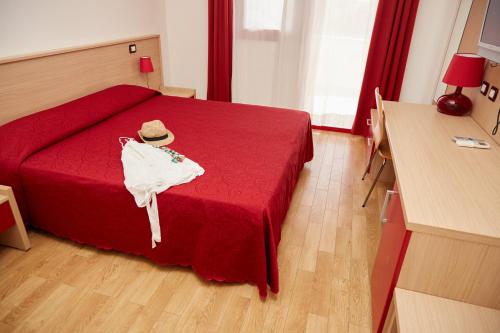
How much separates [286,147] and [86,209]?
130 cm

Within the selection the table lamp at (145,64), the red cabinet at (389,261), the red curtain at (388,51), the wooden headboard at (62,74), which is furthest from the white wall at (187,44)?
the red cabinet at (389,261)

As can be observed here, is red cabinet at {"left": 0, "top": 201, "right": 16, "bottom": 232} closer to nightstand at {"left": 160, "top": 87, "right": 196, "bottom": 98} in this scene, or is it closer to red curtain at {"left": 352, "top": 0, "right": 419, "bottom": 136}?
nightstand at {"left": 160, "top": 87, "right": 196, "bottom": 98}

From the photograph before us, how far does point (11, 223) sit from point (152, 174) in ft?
2.80

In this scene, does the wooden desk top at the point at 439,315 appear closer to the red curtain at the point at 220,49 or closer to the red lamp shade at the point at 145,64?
the red lamp shade at the point at 145,64

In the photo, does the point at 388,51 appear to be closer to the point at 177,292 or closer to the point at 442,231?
the point at 442,231

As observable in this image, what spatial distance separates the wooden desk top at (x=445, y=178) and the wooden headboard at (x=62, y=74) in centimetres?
239

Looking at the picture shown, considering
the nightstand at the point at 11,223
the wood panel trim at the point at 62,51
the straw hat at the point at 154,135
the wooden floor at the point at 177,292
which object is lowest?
the wooden floor at the point at 177,292

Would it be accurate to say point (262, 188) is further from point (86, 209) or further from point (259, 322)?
point (86, 209)

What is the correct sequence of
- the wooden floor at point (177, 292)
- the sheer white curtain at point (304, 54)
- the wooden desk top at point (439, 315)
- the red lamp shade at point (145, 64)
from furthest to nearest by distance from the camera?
the sheer white curtain at point (304, 54), the red lamp shade at point (145, 64), the wooden floor at point (177, 292), the wooden desk top at point (439, 315)

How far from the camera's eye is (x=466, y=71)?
2.23 meters

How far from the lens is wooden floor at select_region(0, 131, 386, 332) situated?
1629 mm

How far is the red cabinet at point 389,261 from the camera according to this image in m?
1.32

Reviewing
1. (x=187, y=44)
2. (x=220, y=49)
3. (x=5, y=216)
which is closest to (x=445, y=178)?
(x=5, y=216)

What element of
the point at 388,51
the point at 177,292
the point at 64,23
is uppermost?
the point at 64,23
